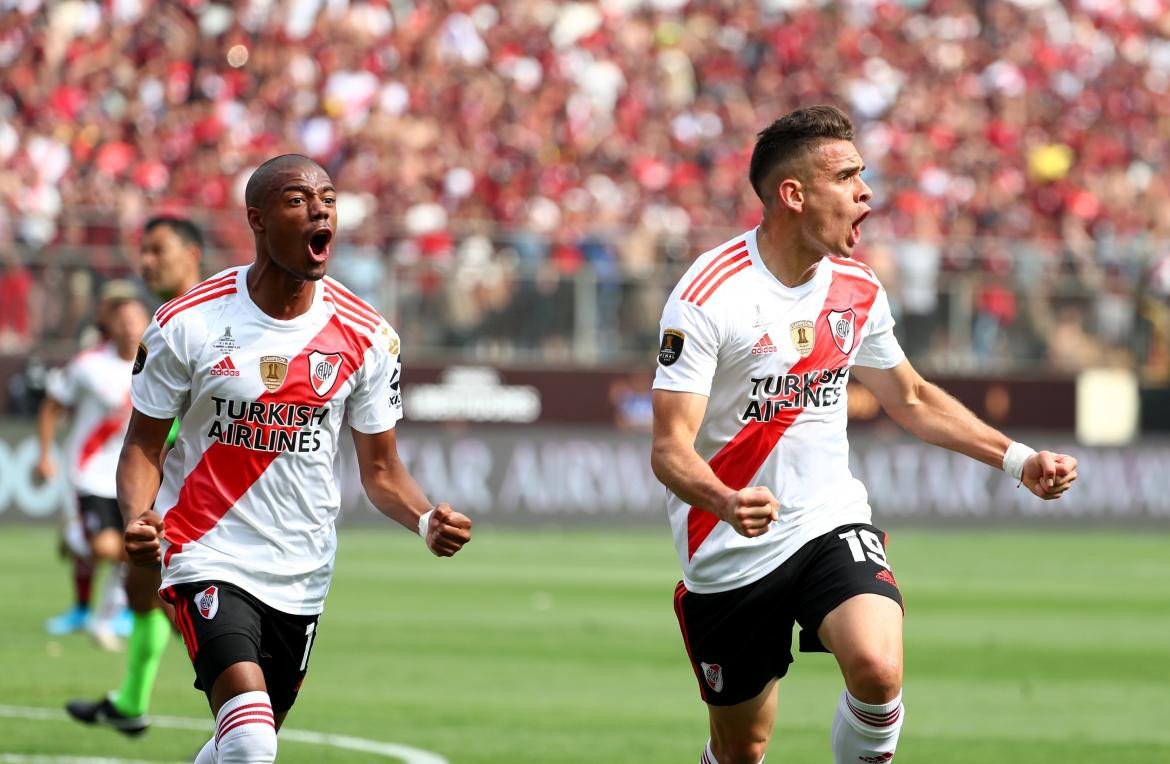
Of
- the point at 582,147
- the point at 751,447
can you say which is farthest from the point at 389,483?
the point at 582,147

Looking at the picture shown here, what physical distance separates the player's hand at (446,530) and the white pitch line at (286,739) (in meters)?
3.01

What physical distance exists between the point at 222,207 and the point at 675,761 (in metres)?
15.7

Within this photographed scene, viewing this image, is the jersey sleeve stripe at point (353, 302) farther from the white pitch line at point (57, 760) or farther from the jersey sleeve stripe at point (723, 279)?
the white pitch line at point (57, 760)

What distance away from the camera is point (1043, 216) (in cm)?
2984

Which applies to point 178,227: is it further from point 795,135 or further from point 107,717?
point 795,135

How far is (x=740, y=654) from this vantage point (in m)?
6.86

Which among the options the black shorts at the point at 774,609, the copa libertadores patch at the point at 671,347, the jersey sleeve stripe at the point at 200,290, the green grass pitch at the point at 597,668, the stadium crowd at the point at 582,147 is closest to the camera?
the jersey sleeve stripe at the point at 200,290

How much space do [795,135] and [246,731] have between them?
274 centimetres

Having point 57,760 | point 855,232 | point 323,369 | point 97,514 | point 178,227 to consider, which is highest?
point 855,232

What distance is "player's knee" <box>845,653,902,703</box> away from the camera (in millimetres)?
6410

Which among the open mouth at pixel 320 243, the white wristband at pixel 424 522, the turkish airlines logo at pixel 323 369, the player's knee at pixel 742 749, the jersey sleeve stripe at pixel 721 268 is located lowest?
the player's knee at pixel 742 749

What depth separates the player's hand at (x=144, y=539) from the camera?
592 centimetres

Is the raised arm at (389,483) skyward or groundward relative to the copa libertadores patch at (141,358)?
groundward

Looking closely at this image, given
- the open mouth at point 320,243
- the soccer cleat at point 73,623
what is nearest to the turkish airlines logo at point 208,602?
the open mouth at point 320,243
